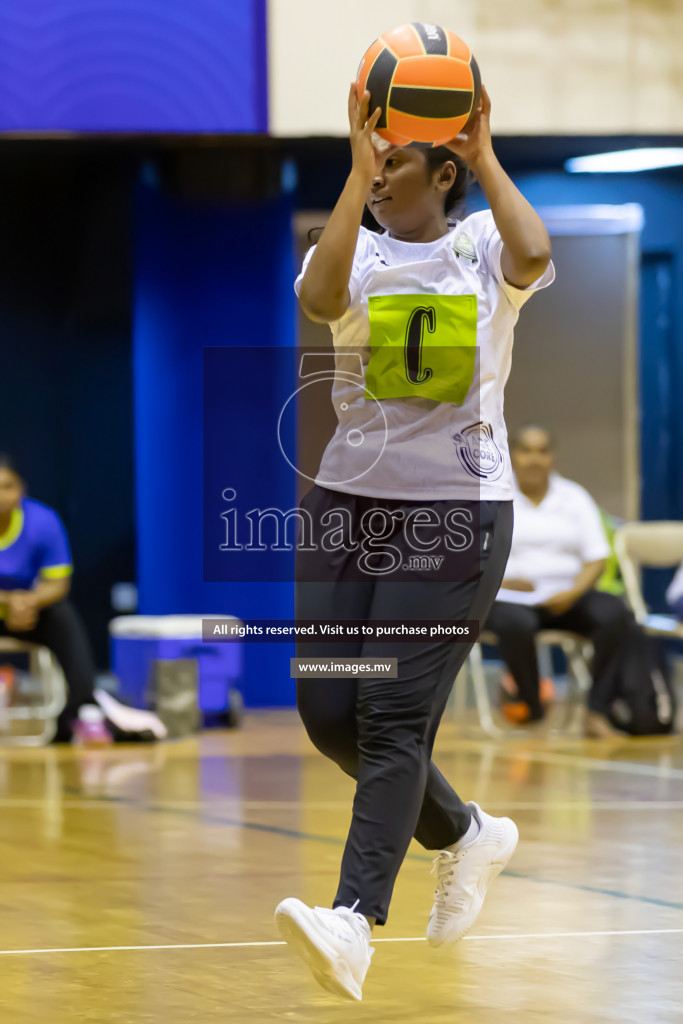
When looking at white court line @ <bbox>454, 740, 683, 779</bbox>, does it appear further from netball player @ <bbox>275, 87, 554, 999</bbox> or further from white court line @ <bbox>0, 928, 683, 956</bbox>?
netball player @ <bbox>275, 87, 554, 999</bbox>

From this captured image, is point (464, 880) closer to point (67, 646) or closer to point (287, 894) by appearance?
point (287, 894)

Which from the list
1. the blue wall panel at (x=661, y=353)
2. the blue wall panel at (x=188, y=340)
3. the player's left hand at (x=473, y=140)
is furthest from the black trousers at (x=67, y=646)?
the player's left hand at (x=473, y=140)

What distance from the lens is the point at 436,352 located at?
3207 mm

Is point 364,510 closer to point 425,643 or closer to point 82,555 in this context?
point 425,643

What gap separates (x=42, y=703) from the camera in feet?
33.9

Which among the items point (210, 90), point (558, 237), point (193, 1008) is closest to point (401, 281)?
point (193, 1008)

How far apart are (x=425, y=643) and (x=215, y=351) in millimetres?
8293

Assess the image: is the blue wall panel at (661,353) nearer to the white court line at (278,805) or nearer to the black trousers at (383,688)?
the white court line at (278,805)

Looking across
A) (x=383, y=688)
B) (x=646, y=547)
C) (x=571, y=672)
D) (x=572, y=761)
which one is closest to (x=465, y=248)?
(x=383, y=688)

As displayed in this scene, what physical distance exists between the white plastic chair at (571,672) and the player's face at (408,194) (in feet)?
16.6

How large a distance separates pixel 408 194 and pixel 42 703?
7567 mm

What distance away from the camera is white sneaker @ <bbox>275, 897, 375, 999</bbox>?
2.87 meters

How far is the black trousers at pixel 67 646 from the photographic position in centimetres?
837

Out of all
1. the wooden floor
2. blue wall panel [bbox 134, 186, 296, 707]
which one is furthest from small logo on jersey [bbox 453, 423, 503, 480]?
blue wall panel [bbox 134, 186, 296, 707]
